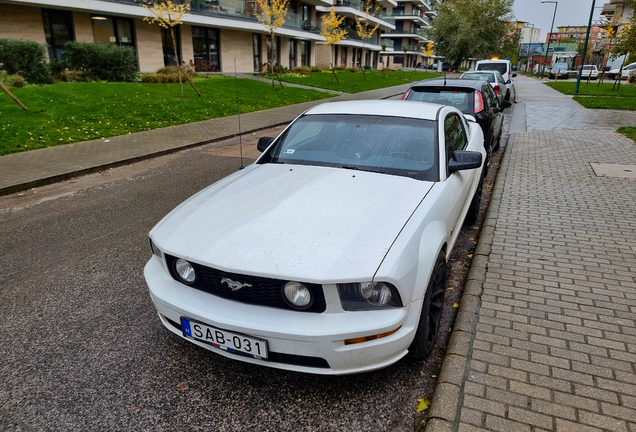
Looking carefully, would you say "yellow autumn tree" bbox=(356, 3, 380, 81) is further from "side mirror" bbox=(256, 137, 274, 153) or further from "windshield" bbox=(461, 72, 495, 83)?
"side mirror" bbox=(256, 137, 274, 153)

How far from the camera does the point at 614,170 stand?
7910mm

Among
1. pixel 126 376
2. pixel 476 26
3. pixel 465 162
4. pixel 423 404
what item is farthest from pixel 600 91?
pixel 126 376

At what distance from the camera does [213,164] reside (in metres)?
8.95

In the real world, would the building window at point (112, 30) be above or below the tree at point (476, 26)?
below

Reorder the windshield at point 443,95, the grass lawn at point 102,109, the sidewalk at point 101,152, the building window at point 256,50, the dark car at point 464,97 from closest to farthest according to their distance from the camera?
the sidewalk at point 101,152 < the dark car at point 464,97 < the windshield at point 443,95 < the grass lawn at point 102,109 < the building window at point 256,50

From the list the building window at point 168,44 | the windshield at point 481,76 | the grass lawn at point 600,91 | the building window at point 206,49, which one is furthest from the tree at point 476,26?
the windshield at point 481,76

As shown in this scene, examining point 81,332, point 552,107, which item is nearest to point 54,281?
point 81,332

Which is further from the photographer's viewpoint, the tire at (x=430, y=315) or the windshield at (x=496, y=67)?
the windshield at (x=496, y=67)

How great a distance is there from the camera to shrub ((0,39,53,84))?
17078 millimetres

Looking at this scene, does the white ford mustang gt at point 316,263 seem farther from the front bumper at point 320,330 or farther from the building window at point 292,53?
the building window at point 292,53

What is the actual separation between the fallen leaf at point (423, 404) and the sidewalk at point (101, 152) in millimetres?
7385

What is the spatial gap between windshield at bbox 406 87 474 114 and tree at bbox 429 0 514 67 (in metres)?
44.8

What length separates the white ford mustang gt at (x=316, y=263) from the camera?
2303 millimetres

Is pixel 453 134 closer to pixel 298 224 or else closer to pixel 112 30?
pixel 298 224
